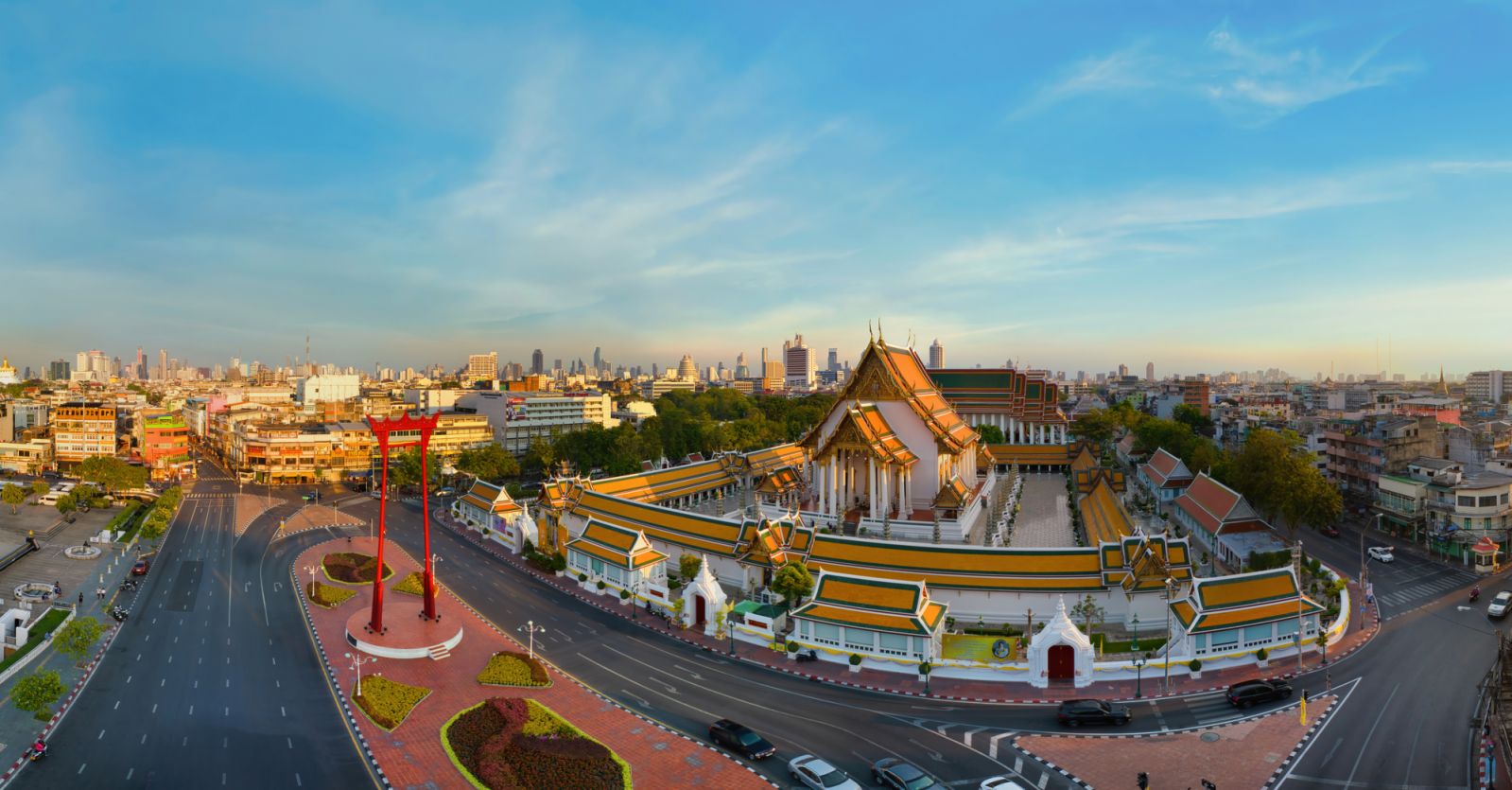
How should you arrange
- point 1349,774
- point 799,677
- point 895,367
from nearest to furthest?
1. point 1349,774
2. point 799,677
3. point 895,367

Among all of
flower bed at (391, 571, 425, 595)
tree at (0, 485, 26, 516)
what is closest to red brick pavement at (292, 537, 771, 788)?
flower bed at (391, 571, 425, 595)

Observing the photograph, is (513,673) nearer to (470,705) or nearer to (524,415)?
(470,705)

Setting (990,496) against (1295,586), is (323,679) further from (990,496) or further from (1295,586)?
(990,496)

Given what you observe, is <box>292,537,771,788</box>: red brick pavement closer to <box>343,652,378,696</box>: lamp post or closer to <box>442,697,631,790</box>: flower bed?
Result: <box>343,652,378,696</box>: lamp post

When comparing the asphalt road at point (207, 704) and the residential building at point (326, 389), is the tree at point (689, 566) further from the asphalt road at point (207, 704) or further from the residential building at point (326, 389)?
the residential building at point (326, 389)

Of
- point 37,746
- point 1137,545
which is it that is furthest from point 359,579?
point 1137,545

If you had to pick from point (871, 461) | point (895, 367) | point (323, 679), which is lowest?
point (323, 679)
